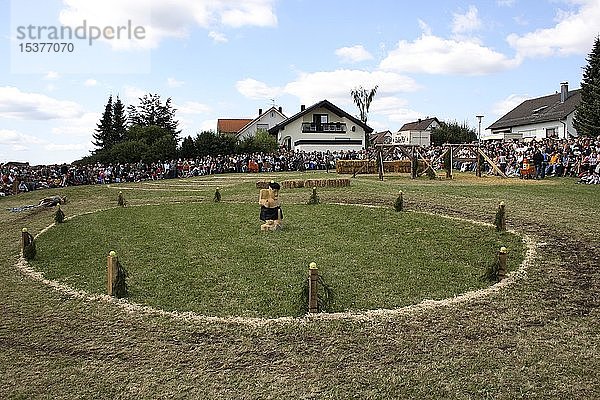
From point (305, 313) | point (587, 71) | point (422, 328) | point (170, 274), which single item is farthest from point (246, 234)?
point (587, 71)

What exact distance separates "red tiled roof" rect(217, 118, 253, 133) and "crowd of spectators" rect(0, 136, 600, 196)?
3892cm

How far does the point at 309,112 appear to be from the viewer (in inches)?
2670

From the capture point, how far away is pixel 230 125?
88062 mm

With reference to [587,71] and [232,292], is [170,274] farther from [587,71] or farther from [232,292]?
[587,71]

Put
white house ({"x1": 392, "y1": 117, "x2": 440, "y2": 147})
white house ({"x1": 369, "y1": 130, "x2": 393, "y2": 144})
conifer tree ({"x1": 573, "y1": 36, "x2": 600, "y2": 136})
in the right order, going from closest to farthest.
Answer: conifer tree ({"x1": 573, "y1": 36, "x2": 600, "y2": 136}) → white house ({"x1": 392, "y1": 117, "x2": 440, "y2": 147}) → white house ({"x1": 369, "y1": 130, "x2": 393, "y2": 144})

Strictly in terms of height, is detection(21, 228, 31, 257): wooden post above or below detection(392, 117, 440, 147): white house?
below

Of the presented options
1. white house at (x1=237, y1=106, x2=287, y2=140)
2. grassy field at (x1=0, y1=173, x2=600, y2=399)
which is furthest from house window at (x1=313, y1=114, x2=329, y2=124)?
grassy field at (x1=0, y1=173, x2=600, y2=399)

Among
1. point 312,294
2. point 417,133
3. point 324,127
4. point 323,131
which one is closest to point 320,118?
point 324,127

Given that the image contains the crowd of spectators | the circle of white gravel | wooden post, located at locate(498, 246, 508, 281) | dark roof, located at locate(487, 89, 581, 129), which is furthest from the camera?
dark roof, located at locate(487, 89, 581, 129)

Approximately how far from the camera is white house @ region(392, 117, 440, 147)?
81.8 meters

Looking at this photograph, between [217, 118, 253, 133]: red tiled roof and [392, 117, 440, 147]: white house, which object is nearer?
[392, 117, 440, 147]: white house

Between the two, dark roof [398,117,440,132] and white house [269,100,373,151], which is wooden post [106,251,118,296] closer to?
white house [269,100,373,151]

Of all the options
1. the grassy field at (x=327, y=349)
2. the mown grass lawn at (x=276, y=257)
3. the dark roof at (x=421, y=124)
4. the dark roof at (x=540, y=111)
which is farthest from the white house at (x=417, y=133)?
the grassy field at (x=327, y=349)

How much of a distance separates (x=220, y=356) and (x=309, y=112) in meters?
61.4
